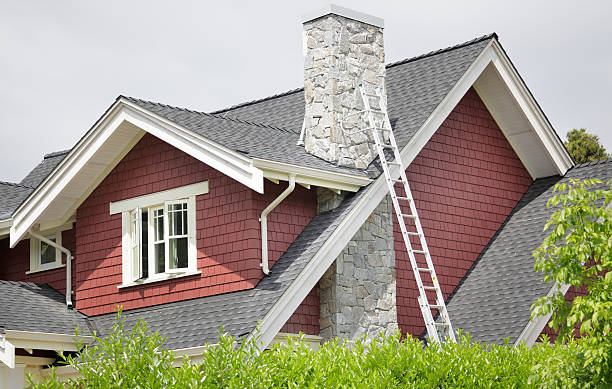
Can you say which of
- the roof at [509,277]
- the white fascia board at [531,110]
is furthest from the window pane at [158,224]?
the white fascia board at [531,110]

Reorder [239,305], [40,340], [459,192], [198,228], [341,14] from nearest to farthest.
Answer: [239,305] → [40,340] → [198,228] → [341,14] → [459,192]

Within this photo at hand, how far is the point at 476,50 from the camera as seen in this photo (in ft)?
Result: 61.6

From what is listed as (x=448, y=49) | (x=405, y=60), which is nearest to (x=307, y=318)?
(x=448, y=49)

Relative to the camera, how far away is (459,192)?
18.7m

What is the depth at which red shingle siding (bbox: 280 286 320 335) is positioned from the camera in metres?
15.2

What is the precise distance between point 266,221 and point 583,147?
→ 2263 cm

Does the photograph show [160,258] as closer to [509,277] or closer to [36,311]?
[36,311]

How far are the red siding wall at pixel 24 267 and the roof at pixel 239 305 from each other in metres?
2.60

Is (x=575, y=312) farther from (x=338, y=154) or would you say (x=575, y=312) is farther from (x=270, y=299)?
(x=338, y=154)

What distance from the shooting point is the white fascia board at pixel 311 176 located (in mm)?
14781

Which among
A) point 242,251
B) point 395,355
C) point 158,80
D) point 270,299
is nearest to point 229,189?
point 242,251

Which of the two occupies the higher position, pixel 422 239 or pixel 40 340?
pixel 422 239

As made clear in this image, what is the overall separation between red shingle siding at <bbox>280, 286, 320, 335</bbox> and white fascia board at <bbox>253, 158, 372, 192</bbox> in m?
1.65

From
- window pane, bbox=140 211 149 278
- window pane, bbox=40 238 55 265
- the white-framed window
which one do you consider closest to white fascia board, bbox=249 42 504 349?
the white-framed window
